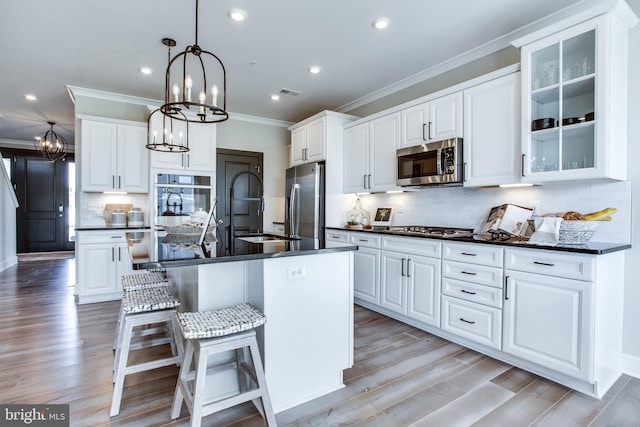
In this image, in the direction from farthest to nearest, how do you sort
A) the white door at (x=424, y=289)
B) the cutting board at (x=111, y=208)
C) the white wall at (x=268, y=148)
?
1. the white wall at (x=268, y=148)
2. the cutting board at (x=111, y=208)
3. the white door at (x=424, y=289)

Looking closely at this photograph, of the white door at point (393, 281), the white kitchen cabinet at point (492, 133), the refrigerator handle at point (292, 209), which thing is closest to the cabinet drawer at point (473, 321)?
the white door at point (393, 281)

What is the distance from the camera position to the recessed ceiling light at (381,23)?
2.85 m

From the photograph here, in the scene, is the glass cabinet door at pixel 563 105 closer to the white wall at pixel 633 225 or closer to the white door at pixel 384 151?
the white wall at pixel 633 225

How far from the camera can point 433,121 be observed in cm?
344

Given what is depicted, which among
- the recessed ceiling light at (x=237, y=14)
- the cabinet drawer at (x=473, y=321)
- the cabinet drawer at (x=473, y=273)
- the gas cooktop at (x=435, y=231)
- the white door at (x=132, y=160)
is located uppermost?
the recessed ceiling light at (x=237, y=14)

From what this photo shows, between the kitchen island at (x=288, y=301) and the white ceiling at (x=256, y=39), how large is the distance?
6.33 ft

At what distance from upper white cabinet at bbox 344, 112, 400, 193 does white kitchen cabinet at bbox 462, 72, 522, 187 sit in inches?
36.0

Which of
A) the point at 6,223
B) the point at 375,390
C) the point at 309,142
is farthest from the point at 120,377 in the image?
the point at 6,223

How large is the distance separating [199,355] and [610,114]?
2.89m

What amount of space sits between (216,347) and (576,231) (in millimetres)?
2317

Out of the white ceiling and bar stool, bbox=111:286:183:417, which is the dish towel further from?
bar stool, bbox=111:286:183:417

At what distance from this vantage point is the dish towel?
2.31 metres

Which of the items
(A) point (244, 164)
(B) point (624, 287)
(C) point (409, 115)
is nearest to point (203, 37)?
(C) point (409, 115)

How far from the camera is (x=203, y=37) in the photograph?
3104mm
